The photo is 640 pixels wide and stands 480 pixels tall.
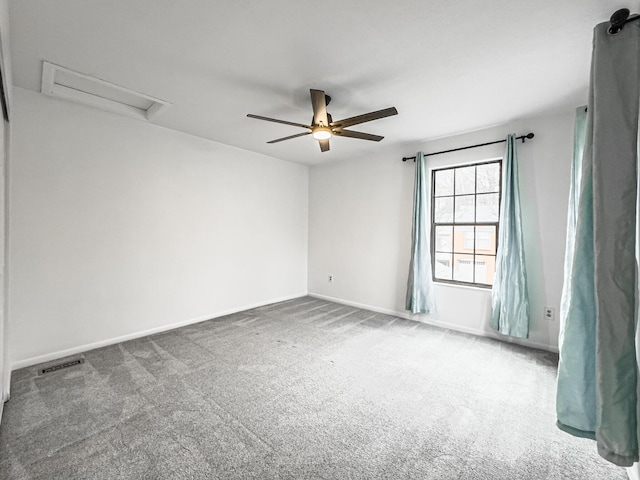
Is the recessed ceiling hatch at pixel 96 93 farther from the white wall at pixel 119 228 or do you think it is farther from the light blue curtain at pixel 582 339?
the light blue curtain at pixel 582 339

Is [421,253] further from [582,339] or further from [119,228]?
[119,228]

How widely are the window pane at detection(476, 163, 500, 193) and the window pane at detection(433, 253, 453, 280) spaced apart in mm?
967

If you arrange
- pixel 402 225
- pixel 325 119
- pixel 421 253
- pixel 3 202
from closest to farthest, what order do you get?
pixel 3 202
pixel 325 119
pixel 421 253
pixel 402 225

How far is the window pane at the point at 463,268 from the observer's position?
12.1ft

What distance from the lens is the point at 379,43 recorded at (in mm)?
1925

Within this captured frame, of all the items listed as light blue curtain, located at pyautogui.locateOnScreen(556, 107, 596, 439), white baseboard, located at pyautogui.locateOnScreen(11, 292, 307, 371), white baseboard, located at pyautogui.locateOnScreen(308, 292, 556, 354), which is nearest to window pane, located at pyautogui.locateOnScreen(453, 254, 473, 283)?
white baseboard, located at pyautogui.locateOnScreen(308, 292, 556, 354)

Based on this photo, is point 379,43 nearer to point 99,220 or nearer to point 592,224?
point 592,224

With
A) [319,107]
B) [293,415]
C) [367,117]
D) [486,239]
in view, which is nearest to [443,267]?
[486,239]

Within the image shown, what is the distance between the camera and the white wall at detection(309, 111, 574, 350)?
3.01 meters

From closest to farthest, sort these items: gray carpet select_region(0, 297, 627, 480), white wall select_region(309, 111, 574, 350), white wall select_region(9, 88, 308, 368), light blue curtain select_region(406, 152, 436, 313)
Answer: gray carpet select_region(0, 297, 627, 480) → white wall select_region(9, 88, 308, 368) → white wall select_region(309, 111, 574, 350) → light blue curtain select_region(406, 152, 436, 313)

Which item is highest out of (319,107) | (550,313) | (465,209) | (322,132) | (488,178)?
(319,107)

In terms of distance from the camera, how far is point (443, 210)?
3.91 meters

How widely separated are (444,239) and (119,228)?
4039 millimetres

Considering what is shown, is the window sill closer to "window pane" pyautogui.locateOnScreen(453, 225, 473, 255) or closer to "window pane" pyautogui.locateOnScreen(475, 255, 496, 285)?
"window pane" pyautogui.locateOnScreen(475, 255, 496, 285)
